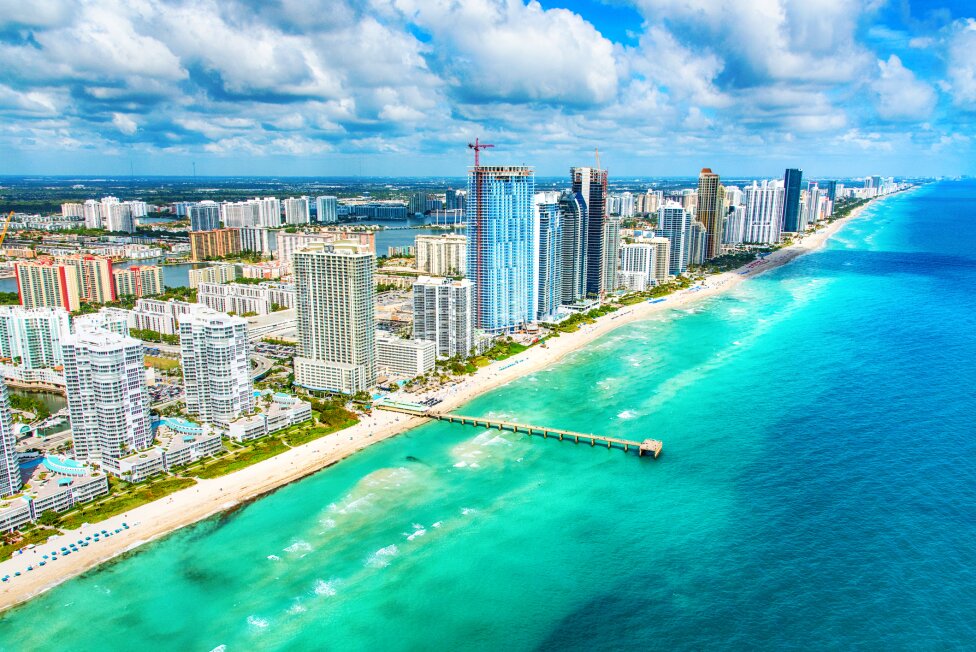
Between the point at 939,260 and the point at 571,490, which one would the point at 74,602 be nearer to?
the point at 571,490

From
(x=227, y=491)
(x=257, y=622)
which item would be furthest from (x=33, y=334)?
(x=257, y=622)

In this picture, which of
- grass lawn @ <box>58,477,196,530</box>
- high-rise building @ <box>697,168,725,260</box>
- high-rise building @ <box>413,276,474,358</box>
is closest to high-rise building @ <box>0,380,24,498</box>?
grass lawn @ <box>58,477,196,530</box>

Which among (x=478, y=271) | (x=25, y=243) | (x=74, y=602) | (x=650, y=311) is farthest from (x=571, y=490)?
(x=25, y=243)

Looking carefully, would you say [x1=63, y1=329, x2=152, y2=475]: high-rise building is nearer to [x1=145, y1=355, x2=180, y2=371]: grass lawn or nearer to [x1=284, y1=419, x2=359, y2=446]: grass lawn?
[x1=284, y1=419, x2=359, y2=446]: grass lawn

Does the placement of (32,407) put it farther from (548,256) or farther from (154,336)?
(548,256)

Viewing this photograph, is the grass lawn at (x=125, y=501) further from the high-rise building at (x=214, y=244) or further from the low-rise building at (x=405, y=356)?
the high-rise building at (x=214, y=244)

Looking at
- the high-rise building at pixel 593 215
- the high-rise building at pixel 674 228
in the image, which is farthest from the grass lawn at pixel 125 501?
the high-rise building at pixel 674 228
